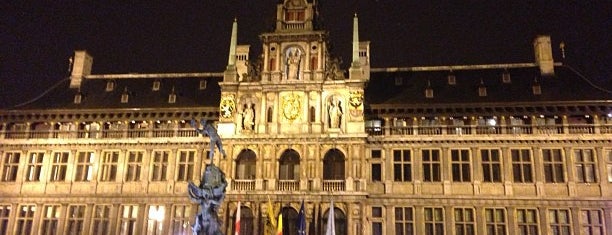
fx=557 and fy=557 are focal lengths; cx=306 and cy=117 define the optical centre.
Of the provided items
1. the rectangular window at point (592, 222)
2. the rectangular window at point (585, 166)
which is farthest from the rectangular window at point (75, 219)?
the rectangular window at point (585, 166)

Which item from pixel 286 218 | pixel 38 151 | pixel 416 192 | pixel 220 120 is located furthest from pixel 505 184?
pixel 38 151

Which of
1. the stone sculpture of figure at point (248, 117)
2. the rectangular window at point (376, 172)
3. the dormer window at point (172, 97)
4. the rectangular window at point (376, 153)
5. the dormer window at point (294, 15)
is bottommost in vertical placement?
the rectangular window at point (376, 172)

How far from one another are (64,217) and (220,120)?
10041 mm

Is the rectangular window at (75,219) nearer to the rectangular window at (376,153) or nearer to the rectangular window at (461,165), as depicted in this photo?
the rectangular window at (376,153)

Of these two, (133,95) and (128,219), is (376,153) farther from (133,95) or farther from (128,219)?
(133,95)

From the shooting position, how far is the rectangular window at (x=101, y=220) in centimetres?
2994

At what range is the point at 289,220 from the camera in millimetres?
27922

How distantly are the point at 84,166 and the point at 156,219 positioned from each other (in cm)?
532

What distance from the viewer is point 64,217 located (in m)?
30.2

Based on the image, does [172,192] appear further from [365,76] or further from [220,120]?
[365,76]

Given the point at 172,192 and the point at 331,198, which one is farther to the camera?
the point at 172,192

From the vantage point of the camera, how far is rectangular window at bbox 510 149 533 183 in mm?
28062

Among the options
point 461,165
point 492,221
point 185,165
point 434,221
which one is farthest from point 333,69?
point 492,221

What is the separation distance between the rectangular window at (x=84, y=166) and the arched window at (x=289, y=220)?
37.3 feet
